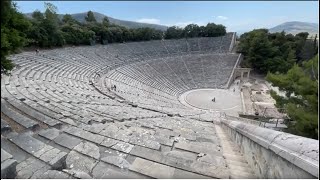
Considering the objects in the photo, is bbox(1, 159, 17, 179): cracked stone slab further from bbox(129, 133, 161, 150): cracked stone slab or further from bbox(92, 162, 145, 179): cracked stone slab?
bbox(129, 133, 161, 150): cracked stone slab

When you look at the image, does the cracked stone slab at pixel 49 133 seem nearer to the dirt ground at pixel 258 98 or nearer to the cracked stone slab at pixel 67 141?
the cracked stone slab at pixel 67 141

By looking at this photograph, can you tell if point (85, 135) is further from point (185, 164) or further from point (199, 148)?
point (199, 148)

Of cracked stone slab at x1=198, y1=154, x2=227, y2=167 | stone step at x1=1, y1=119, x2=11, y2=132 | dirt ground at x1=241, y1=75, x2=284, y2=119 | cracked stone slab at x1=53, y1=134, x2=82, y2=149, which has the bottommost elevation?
dirt ground at x1=241, y1=75, x2=284, y2=119

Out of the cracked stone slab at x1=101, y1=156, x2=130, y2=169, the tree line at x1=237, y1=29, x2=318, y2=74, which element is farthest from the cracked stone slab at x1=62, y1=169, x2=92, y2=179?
the tree line at x1=237, y1=29, x2=318, y2=74

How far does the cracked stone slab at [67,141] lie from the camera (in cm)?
528

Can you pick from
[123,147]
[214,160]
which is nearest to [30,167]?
[123,147]

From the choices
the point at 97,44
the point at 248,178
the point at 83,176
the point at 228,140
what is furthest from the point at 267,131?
the point at 97,44

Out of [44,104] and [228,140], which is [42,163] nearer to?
[44,104]

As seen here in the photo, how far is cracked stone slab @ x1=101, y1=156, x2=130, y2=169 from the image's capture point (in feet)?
15.2

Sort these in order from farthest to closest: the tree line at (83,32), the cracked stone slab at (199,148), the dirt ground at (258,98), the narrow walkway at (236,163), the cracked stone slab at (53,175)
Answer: the tree line at (83,32) → the dirt ground at (258,98) → the cracked stone slab at (199,148) → the narrow walkway at (236,163) → the cracked stone slab at (53,175)

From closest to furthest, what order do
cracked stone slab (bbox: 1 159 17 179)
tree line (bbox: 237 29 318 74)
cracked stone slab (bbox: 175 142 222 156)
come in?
cracked stone slab (bbox: 1 159 17 179)
cracked stone slab (bbox: 175 142 222 156)
tree line (bbox: 237 29 318 74)

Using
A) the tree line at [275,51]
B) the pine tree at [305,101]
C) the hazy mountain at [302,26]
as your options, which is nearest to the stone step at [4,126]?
the hazy mountain at [302,26]

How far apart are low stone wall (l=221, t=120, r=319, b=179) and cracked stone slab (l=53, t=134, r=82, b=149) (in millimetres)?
3859

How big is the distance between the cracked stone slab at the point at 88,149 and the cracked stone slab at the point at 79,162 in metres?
0.13
